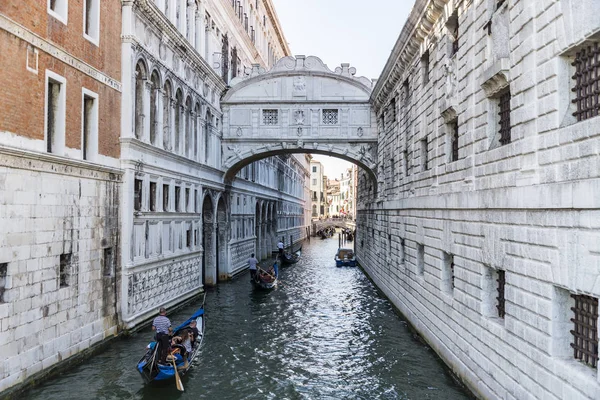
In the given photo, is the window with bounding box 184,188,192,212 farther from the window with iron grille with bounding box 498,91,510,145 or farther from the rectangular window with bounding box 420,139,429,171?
the window with iron grille with bounding box 498,91,510,145

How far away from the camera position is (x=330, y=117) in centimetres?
2398

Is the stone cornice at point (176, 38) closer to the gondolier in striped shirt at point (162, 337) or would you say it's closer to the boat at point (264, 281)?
Result: the boat at point (264, 281)

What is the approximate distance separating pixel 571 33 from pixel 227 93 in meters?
19.2

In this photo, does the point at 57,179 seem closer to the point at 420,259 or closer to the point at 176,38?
the point at 176,38

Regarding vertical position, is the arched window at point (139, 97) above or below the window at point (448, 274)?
above

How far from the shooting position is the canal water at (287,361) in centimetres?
1024

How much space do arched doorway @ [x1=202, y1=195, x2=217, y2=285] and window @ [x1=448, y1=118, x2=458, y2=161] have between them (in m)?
13.4

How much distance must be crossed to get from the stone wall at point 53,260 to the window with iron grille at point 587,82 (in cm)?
884

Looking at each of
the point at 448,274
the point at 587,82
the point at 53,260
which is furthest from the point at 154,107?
the point at 587,82

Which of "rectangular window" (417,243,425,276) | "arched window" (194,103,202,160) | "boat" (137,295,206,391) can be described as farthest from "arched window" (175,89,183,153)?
"boat" (137,295,206,391)

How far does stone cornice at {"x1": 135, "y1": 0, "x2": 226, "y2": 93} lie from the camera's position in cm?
1484

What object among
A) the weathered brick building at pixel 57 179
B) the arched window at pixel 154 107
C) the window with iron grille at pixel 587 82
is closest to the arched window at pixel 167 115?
the arched window at pixel 154 107

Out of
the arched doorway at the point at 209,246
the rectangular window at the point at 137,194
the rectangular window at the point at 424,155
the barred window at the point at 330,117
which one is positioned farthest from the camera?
the barred window at the point at 330,117

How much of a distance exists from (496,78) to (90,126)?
9157 millimetres
